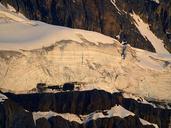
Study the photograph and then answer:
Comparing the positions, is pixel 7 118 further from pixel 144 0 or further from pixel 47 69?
pixel 144 0

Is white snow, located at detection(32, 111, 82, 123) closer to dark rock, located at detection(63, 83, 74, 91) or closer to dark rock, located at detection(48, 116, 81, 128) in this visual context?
dark rock, located at detection(48, 116, 81, 128)

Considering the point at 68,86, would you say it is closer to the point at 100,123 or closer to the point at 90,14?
the point at 100,123

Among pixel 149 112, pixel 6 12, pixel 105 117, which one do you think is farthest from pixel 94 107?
pixel 6 12

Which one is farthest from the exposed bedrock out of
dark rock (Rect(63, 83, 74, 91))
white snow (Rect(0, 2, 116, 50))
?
white snow (Rect(0, 2, 116, 50))

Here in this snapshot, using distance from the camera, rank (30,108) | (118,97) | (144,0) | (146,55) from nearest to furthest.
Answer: (30,108), (118,97), (146,55), (144,0)

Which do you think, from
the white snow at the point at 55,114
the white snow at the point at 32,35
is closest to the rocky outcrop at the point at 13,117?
the white snow at the point at 55,114

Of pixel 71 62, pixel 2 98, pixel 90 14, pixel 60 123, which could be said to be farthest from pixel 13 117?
pixel 90 14

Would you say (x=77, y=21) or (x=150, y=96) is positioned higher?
(x=77, y=21)
